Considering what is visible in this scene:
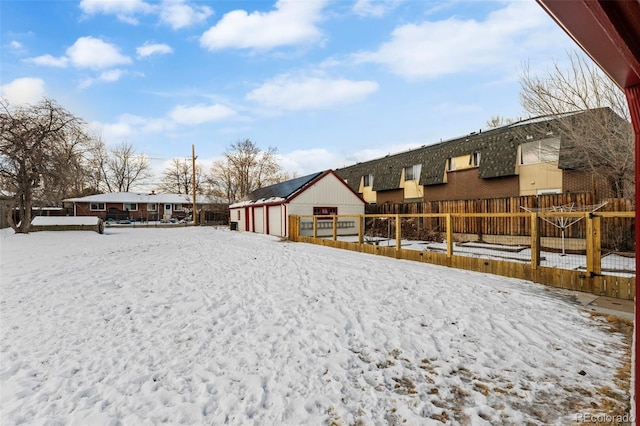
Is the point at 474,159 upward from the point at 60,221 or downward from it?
upward

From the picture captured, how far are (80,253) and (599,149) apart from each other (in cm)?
1874

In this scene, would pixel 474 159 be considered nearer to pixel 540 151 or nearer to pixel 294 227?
pixel 540 151

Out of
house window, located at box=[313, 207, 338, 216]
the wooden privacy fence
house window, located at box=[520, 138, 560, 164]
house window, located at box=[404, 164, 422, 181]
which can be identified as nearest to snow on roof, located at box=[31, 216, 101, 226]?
house window, located at box=[313, 207, 338, 216]

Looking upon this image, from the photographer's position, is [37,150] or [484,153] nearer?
[37,150]

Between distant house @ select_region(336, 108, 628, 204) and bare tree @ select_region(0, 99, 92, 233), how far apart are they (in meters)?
20.7

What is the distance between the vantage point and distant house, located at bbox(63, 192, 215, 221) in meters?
36.5

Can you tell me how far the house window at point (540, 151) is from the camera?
14.1 meters

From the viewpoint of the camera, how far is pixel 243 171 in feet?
122

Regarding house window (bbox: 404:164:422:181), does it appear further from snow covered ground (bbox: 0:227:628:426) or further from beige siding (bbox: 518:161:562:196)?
snow covered ground (bbox: 0:227:628:426)

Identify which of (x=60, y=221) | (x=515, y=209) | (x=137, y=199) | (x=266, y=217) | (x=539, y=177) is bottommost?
(x=60, y=221)

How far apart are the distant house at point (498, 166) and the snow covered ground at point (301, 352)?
10.0 metres

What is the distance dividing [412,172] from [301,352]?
2075 centimetres

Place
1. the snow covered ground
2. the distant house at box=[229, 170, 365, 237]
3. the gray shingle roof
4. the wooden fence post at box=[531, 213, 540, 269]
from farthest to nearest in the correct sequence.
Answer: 1. the distant house at box=[229, 170, 365, 237]
2. the gray shingle roof
3. the wooden fence post at box=[531, 213, 540, 269]
4. the snow covered ground

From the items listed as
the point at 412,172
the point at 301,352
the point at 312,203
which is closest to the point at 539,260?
the point at 301,352
